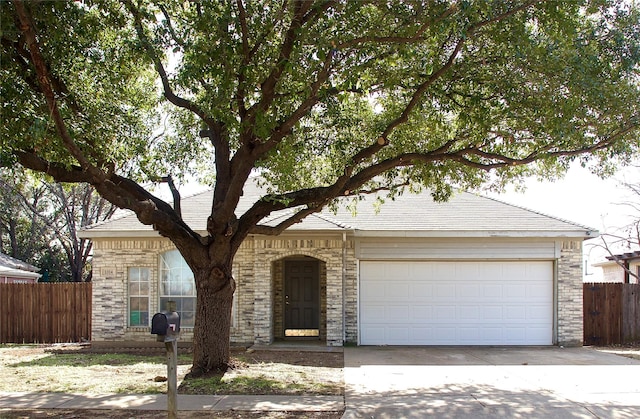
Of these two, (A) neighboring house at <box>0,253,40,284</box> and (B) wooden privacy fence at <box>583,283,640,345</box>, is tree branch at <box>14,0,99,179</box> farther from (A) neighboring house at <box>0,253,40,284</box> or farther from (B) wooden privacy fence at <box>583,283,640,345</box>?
(A) neighboring house at <box>0,253,40,284</box>

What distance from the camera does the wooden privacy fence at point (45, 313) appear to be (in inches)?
720

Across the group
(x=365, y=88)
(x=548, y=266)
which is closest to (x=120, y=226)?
(x=365, y=88)

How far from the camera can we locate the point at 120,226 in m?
16.2

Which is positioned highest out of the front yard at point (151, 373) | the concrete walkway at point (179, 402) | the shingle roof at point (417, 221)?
the shingle roof at point (417, 221)

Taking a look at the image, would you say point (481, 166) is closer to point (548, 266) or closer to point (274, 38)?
point (274, 38)

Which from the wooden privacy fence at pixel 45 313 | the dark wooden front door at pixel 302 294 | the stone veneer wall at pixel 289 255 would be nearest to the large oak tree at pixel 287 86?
the stone veneer wall at pixel 289 255

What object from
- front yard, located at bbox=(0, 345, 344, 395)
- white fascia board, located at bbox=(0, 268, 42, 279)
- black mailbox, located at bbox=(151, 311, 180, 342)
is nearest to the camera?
black mailbox, located at bbox=(151, 311, 180, 342)

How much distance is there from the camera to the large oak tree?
8.90 metres

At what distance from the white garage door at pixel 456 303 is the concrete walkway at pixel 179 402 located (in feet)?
22.8

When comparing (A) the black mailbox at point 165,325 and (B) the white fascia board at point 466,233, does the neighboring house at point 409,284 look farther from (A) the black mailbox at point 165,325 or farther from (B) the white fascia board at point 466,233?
(A) the black mailbox at point 165,325

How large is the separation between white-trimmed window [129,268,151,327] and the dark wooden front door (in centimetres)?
392

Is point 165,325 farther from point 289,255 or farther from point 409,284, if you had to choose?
point 409,284

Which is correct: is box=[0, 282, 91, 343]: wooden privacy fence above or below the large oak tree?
below

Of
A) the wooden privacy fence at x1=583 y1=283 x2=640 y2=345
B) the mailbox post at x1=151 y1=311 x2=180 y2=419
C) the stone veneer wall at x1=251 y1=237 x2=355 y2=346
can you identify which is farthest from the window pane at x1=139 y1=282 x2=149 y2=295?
the wooden privacy fence at x1=583 y1=283 x2=640 y2=345
